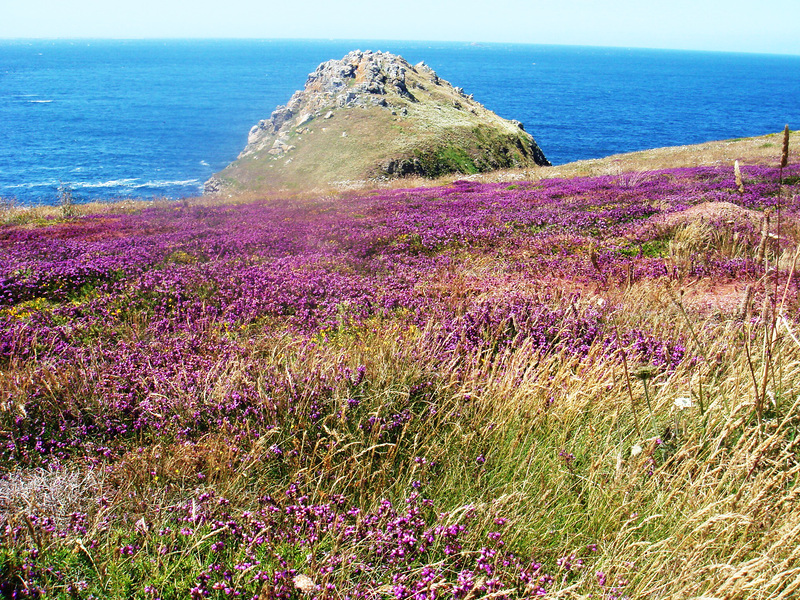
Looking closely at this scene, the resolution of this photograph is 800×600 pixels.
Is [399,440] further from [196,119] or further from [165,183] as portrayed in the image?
[196,119]

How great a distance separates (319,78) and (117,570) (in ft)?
218

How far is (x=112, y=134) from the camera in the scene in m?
89.5

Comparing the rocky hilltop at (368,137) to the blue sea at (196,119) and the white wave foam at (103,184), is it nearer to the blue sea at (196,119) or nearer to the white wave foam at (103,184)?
the blue sea at (196,119)

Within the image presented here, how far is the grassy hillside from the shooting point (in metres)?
2.32

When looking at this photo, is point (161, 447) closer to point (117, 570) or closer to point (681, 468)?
point (117, 570)

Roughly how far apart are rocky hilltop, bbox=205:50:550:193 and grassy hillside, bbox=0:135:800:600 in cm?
3543

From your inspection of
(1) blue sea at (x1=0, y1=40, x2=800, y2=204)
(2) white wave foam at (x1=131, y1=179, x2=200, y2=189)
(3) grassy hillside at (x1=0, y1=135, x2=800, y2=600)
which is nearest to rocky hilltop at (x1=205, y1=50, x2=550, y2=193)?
(2) white wave foam at (x1=131, y1=179, x2=200, y2=189)

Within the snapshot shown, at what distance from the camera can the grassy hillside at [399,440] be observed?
2322 millimetres

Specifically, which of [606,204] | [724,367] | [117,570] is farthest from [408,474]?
[606,204]

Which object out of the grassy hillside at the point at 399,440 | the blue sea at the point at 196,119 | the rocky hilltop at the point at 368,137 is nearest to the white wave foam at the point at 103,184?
the blue sea at the point at 196,119

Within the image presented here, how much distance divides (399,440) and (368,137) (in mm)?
46365

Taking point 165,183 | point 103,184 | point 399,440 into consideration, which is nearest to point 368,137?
point 165,183

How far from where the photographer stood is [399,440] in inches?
122

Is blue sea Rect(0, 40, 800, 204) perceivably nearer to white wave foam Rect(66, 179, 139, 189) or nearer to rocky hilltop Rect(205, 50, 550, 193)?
white wave foam Rect(66, 179, 139, 189)
